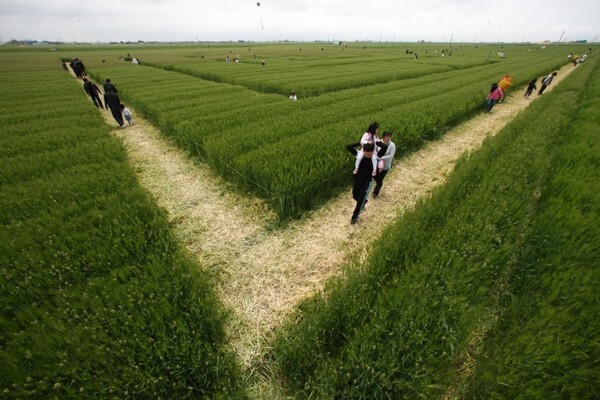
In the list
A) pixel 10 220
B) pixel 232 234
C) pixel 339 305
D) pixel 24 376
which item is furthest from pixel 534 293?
pixel 10 220

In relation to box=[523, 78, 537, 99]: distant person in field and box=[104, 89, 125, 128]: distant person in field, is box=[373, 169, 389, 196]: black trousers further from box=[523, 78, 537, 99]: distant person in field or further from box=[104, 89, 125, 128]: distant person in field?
box=[523, 78, 537, 99]: distant person in field

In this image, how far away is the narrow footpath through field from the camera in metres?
4.57

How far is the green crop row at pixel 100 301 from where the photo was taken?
9.71 ft

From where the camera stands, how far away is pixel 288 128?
1059cm

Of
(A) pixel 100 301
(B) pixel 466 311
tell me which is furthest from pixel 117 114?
(B) pixel 466 311

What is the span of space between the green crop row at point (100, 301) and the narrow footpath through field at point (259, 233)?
57 cm

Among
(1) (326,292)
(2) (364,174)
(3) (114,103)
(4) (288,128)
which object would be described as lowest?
(1) (326,292)

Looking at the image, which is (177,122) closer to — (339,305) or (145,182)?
(145,182)

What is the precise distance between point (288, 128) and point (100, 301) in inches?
339

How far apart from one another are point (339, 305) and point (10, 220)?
24.6ft

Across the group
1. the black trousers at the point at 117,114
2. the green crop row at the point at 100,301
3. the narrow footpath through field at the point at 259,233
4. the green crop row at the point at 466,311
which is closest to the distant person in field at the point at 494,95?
the narrow footpath through field at the point at 259,233

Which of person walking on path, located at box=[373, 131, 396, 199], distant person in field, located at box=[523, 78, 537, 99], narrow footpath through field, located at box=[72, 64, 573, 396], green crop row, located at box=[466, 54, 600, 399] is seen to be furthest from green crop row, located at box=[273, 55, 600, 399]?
distant person in field, located at box=[523, 78, 537, 99]

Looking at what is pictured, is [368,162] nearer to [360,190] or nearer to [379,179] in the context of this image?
[360,190]

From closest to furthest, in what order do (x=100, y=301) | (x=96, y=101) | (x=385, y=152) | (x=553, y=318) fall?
1. (x=553, y=318)
2. (x=100, y=301)
3. (x=385, y=152)
4. (x=96, y=101)
